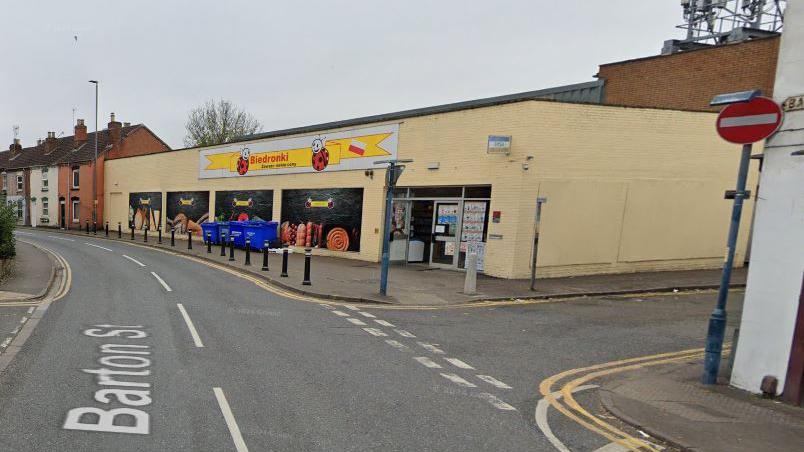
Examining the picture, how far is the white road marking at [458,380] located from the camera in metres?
6.06

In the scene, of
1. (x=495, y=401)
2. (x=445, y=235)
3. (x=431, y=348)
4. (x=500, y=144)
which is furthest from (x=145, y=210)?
(x=495, y=401)

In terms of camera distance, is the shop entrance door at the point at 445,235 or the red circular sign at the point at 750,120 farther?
the shop entrance door at the point at 445,235

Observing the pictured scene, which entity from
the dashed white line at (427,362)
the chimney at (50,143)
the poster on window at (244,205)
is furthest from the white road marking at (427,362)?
the chimney at (50,143)

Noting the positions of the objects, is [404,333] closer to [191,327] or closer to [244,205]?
[191,327]

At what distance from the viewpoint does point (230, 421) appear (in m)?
4.70

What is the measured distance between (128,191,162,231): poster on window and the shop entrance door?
2409 cm

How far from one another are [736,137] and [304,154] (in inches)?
779

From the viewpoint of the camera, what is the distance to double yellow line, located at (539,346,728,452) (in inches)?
187

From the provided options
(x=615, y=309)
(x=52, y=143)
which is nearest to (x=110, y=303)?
(x=615, y=309)

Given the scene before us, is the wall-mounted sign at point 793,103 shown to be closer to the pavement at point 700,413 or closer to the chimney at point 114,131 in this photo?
the pavement at point 700,413

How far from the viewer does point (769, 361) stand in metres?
5.77

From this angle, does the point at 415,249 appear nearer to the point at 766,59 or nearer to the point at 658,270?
the point at 658,270

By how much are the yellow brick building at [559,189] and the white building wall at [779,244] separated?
898cm

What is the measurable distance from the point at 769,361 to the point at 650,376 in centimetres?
133
